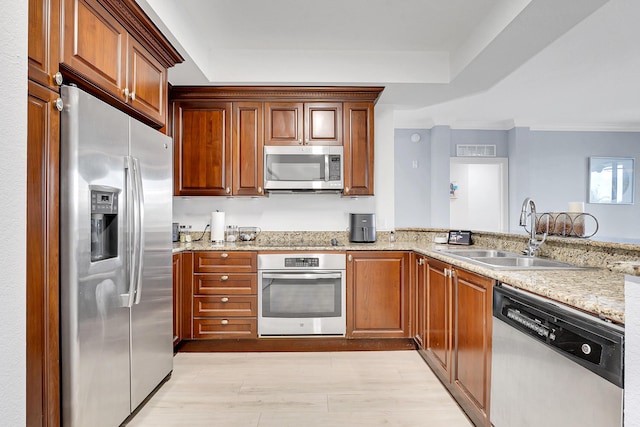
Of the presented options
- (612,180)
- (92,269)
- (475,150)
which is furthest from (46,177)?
(612,180)

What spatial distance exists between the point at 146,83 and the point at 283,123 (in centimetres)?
130

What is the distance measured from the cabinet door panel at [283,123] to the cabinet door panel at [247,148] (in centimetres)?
8

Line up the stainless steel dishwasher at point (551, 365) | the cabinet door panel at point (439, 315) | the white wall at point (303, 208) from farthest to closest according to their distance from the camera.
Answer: the white wall at point (303, 208) < the cabinet door panel at point (439, 315) < the stainless steel dishwasher at point (551, 365)

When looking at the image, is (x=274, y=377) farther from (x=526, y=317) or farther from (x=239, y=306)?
(x=526, y=317)

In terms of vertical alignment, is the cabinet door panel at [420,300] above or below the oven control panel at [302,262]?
below

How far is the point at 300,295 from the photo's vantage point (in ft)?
9.57

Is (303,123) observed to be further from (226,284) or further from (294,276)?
(226,284)

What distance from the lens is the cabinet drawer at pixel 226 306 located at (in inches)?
114

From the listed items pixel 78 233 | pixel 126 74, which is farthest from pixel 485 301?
pixel 126 74

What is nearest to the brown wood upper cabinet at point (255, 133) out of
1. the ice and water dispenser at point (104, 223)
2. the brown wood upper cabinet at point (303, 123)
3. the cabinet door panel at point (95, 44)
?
the brown wood upper cabinet at point (303, 123)

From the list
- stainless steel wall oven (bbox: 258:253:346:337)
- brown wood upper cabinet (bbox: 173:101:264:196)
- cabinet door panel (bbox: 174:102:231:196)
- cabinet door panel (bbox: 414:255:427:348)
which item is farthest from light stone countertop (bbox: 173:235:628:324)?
cabinet door panel (bbox: 174:102:231:196)

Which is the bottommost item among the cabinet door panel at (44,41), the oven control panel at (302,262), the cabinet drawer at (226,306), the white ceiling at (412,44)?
the cabinet drawer at (226,306)

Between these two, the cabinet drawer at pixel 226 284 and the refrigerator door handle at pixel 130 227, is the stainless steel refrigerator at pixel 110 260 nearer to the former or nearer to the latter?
the refrigerator door handle at pixel 130 227

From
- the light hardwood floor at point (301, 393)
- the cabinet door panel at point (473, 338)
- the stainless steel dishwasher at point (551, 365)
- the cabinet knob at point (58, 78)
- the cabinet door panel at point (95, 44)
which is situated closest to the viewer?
the stainless steel dishwasher at point (551, 365)
